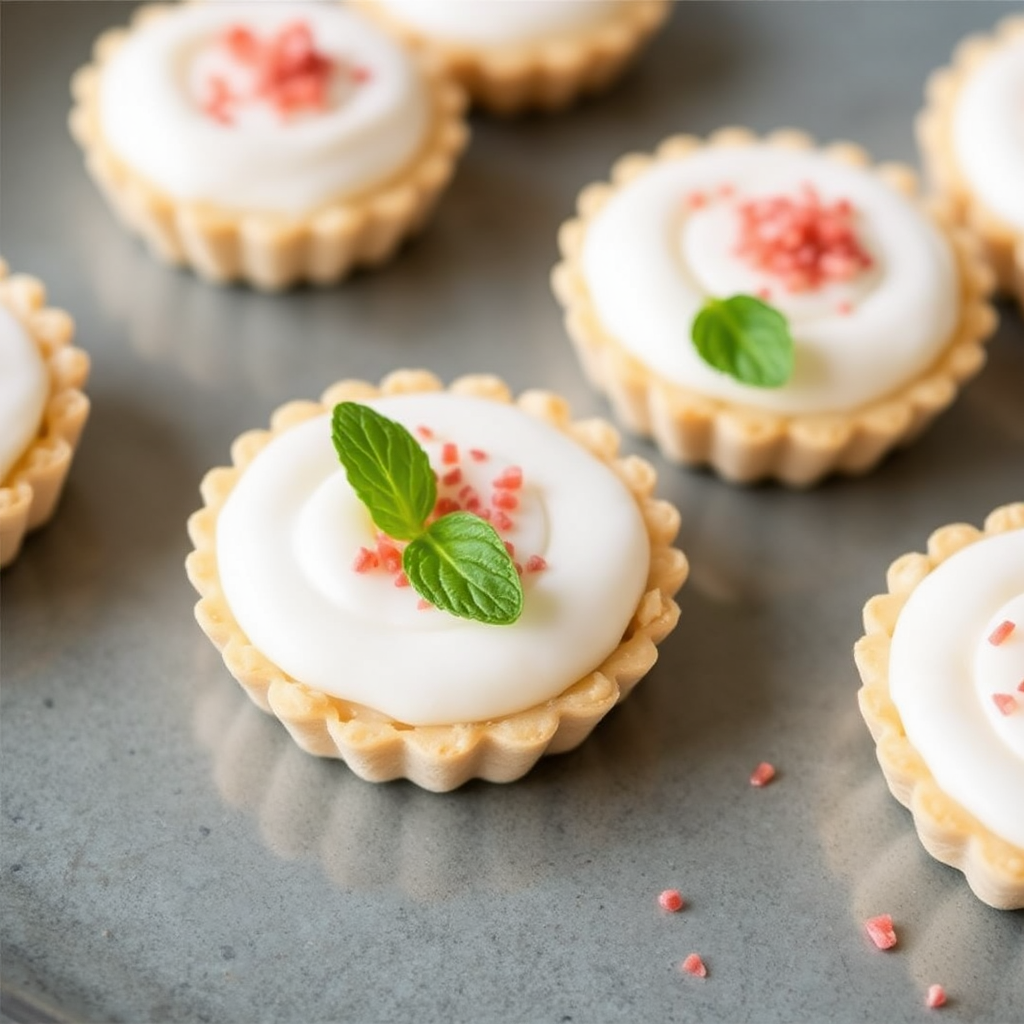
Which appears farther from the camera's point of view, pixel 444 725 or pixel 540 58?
pixel 540 58

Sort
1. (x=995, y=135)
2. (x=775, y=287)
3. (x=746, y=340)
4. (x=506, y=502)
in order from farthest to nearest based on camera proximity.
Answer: (x=995, y=135) → (x=775, y=287) → (x=746, y=340) → (x=506, y=502)

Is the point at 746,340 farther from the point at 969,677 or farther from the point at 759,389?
the point at 969,677

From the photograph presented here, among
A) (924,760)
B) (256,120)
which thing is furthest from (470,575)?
(256,120)

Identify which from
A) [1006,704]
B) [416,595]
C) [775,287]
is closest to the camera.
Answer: [1006,704]

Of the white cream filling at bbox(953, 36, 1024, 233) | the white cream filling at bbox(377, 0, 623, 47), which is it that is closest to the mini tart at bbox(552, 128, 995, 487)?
the white cream filling at bbox(953, 36, 1024, 233)

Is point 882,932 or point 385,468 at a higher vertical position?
point 385,468

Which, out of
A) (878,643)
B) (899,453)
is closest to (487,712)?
(878,643)

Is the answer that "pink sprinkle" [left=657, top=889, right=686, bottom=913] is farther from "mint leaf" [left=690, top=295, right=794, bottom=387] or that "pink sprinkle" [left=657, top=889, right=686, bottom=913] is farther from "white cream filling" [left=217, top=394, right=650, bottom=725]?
"mint leaf" [left=690, top=295, right=794, bottom=387]

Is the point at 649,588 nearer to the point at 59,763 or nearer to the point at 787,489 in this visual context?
the point at 787,489
